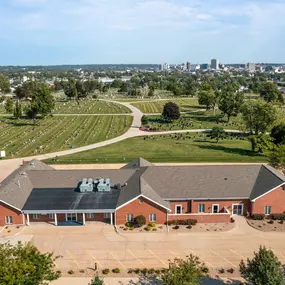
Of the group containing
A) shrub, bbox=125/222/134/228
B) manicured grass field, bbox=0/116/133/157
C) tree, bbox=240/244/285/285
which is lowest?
shrub, bbox=125/222/134/228

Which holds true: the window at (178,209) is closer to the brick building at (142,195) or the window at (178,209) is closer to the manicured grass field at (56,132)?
the brick building at (142,195)

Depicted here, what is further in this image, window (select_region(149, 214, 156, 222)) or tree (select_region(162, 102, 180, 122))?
tree (select_region(162, 102, 180, 122))

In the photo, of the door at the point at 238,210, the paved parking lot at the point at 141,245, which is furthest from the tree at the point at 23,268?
the door at the point at 238,210

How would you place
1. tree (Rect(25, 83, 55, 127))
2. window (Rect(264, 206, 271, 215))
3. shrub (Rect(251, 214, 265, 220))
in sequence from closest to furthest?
shrub (Rect(251, 214, 265, 220)) → window (Rect(264, 206, 271, 215)) → tree (Rect(25, 83, 55, 127))

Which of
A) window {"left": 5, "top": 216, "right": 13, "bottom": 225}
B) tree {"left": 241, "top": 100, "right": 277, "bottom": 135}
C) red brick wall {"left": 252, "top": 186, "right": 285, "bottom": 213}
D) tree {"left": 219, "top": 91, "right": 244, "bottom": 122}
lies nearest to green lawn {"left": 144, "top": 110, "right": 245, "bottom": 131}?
tree {"left": 219, "top": 91, "right": 244, "bottom": 122}

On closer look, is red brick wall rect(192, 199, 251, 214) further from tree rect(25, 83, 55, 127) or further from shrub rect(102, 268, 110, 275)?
tree rect(25, 83, 55, 127)

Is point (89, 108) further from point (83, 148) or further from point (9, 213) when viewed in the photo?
point (9, 213)
